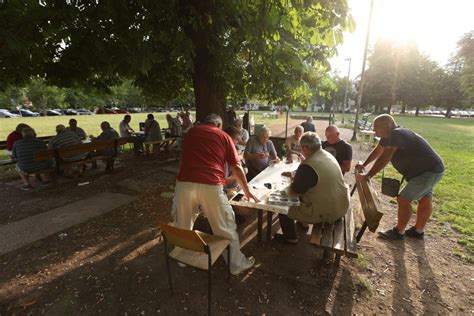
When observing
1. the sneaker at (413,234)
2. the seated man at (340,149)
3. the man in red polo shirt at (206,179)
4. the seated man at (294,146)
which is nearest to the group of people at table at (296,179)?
the man in red polo shirt at (206,179)

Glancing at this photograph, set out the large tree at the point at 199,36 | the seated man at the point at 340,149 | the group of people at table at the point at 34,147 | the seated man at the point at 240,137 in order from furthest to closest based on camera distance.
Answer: the seated man at the point at 240,137 → the group of people at table at the point at 34,147 → the seated man at the point at 340,149 → the large tree at the point at 199,36

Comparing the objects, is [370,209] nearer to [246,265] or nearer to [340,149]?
[246,265]

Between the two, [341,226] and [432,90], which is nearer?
[341,226]

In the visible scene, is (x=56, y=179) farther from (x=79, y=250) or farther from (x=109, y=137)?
(x=79, y=250)

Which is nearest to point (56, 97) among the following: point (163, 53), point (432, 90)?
point (163, 53)

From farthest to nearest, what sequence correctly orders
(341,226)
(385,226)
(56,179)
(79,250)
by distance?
(56,179) → (385,226) → (79,250) → (341,226)

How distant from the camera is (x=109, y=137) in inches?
313

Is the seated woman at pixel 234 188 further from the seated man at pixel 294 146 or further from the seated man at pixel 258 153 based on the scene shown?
the seated man at pixel 294 146

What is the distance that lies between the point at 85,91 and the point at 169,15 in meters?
5.89

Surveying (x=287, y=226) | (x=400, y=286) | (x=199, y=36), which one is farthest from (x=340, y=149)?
(x=199, y=36)

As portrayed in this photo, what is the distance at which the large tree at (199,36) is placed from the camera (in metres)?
4.07

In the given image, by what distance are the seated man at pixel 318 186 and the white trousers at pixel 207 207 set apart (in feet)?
2.94

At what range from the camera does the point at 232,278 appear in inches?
128

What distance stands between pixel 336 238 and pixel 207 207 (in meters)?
1.66
